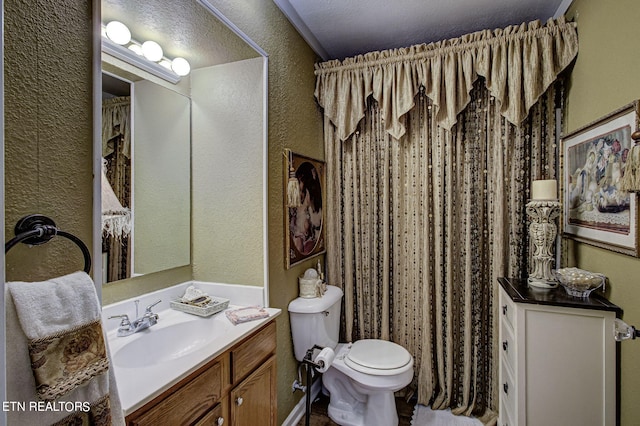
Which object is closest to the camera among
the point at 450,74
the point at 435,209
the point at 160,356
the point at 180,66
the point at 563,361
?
the point at 160,356

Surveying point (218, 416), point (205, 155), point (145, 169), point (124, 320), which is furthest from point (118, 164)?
point (218, 416)

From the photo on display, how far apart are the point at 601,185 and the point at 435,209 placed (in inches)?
36.8

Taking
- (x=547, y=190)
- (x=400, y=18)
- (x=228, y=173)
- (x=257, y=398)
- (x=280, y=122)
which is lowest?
(x=257, y=398)

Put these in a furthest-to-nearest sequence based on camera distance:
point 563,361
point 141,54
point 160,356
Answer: point 141,54 < point 563,361 < point 160,356

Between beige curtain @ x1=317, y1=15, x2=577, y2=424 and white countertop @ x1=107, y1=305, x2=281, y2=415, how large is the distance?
1115 millimetres

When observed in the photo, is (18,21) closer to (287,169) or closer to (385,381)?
(287,169)

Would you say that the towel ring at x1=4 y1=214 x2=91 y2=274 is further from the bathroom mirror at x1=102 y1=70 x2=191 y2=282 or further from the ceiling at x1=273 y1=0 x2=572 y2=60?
the ceiling at x1=273 y1=0 x2=572 y2=60

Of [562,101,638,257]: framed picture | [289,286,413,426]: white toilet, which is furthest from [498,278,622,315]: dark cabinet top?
[289,286,413,426]: white toilet

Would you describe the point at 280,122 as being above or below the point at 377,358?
above

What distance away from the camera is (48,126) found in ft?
2.52

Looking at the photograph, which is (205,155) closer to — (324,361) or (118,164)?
(118,164)

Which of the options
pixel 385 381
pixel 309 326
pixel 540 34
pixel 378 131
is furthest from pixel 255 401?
pixel 540 34

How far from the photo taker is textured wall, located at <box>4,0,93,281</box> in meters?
0.70

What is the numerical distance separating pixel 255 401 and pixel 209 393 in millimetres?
382
